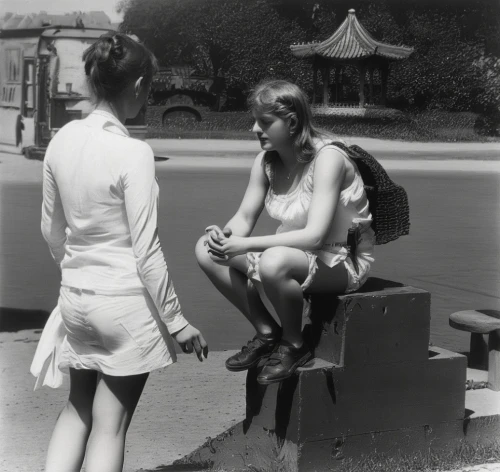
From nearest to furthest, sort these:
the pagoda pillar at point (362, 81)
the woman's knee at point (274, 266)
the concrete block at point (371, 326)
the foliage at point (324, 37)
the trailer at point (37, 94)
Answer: the woman's knee at point (274, 266), the concrete block at point (371, 326), the foliage at point (324, 37), the trailer at point (37, 94), the pagoda pillar at point (362, 81)

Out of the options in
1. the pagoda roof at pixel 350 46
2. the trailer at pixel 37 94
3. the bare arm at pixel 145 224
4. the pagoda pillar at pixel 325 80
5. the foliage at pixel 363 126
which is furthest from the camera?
the pagoda pillar at pixel 325 80

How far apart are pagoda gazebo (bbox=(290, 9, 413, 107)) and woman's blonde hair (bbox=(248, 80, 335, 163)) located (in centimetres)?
1798

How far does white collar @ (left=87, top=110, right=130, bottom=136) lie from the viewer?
2.69 metres

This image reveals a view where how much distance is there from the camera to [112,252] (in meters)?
2.67

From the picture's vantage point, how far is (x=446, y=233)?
439 inches

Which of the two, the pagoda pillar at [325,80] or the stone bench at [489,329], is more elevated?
the pagoda pillar at [325,80]

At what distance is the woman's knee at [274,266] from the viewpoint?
3209 mm

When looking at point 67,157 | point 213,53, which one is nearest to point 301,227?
point 67,157

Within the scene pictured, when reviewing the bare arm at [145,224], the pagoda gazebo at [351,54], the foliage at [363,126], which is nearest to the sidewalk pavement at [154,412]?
the bare arm at [145,224]

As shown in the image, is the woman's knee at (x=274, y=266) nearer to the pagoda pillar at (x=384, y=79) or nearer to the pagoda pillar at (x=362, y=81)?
the pagoda pillar at (x=384, y=79)

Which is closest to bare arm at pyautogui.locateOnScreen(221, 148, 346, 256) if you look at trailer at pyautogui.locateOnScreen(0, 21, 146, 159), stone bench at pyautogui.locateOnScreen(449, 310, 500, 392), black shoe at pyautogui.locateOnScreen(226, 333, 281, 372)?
black shoe at pyautogui.locateOnScreen(226, 333, 281, 372)

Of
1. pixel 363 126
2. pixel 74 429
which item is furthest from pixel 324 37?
pixel 74 429

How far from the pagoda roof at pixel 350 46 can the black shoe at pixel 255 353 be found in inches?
723

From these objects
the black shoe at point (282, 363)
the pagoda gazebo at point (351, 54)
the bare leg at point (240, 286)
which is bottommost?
the black shoe at point (282, 363)
